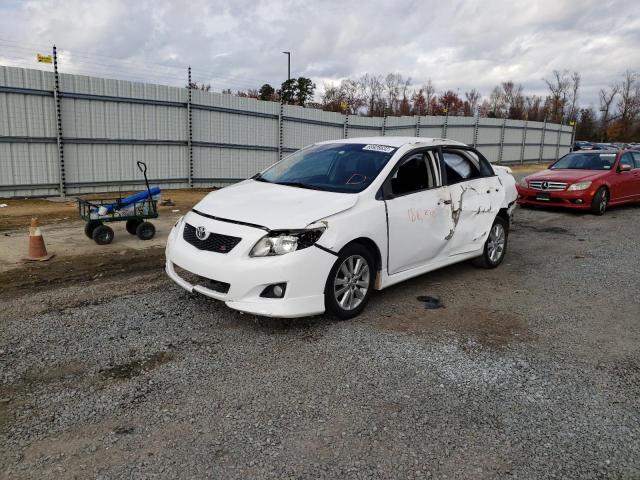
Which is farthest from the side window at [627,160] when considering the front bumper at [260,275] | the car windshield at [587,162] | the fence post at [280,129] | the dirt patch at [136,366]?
the dirt patch at [136,366]

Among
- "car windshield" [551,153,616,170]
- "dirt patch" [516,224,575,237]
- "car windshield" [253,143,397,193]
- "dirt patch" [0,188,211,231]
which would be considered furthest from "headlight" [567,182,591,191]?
"dirt patch" [0,188,211,231]

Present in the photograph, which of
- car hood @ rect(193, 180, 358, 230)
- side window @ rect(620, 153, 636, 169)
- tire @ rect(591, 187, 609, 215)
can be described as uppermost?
side window @ rect(620, 153, 636, 169)

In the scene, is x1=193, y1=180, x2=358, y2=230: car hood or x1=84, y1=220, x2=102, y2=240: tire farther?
x1=84, y1=220, x2=102, y2=240: tire

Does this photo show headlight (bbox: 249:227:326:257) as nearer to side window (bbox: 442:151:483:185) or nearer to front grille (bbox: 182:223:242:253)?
front grille (bbox: 182:223:242:253)

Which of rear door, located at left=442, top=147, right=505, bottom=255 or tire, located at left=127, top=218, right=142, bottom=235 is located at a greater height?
rear door, located at left=442, top=147, right=505, bottom=255

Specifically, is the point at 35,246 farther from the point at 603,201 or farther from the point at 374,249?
the point at 603,201

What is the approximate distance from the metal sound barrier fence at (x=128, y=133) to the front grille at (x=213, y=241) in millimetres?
8694

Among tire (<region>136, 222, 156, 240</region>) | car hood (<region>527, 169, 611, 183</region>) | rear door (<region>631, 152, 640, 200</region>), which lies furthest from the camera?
rear door (<region>631, 152, 640, 200</region>)

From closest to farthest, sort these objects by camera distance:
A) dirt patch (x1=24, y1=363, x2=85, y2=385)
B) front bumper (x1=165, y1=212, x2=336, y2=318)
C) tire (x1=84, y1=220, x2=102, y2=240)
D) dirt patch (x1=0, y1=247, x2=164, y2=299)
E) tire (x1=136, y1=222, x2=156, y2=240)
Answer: dirt patch (x1=24, y1=363, x2=85, y2=385)
front bumper (x1=165, y1=212, x2=336, y2=318)
dirt patch (x1=0, y1=247, x2=164, y2=299)
tire (x1=84, y1=220, x2=102, y2=240)
tire (x1=136, y1=222, x2=156, y2=240)

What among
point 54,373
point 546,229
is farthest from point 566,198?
point 54,373

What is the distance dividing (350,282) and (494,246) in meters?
2.91

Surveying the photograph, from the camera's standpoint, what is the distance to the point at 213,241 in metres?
4.28

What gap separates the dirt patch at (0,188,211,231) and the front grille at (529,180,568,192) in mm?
8045

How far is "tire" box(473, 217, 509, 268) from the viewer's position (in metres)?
6.47
